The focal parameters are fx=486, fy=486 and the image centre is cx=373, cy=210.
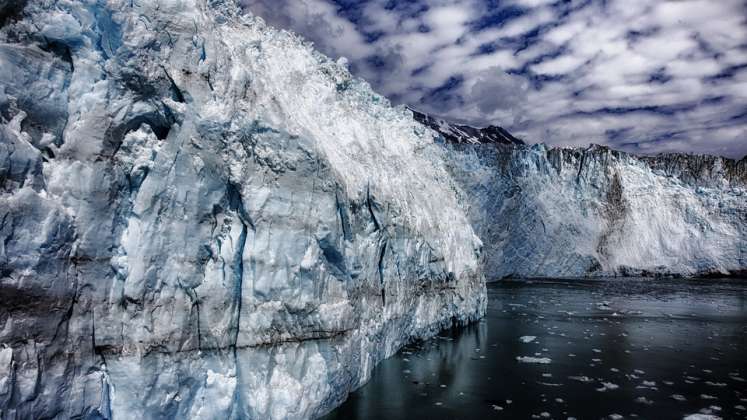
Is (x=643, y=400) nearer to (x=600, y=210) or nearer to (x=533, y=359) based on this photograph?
(x=533, y=359)

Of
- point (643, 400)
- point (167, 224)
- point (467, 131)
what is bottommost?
point (643, 400)

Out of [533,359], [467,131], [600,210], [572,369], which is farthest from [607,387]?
[467,131]

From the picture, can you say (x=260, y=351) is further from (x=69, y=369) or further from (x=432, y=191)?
(x=432, y=191)

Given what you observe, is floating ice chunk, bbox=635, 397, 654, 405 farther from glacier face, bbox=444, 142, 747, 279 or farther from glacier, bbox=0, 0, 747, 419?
glacier face, bbox=444, 142, 747, 279

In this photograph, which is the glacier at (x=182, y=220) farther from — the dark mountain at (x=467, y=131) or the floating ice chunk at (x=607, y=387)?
the dark mountain at (x=467, y=131)

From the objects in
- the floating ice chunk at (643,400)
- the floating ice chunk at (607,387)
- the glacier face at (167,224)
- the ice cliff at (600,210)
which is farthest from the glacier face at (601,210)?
the glacier face at (167,224)

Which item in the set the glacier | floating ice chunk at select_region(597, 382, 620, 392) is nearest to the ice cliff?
floating ice chunk at select_region(597, 382, 620, 392)

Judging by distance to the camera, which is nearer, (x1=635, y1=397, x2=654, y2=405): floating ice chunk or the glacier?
the glacier
